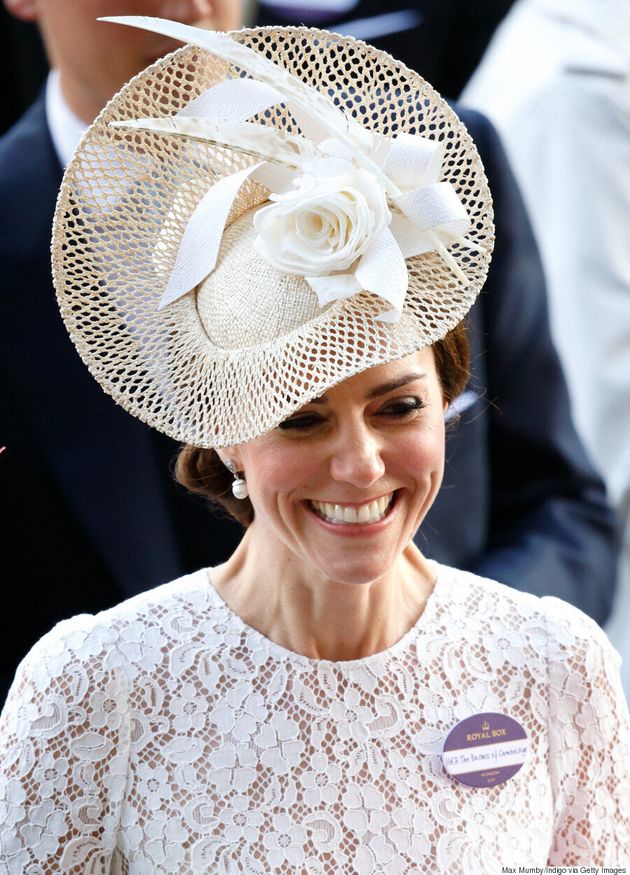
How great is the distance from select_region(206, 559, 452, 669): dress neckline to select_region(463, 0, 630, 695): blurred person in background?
1.51 meters

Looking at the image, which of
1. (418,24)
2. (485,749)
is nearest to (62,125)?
(485,749)

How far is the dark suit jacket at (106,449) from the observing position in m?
2.55

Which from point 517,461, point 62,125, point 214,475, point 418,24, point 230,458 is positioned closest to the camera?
point 230,458

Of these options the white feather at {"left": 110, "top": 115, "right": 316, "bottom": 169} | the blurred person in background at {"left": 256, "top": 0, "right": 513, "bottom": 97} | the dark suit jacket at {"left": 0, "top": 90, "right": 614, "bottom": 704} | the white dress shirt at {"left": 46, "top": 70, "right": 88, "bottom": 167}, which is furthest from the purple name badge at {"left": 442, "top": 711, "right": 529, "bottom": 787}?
the blurred person in background at {"left": 256, "top": 0, "right": 513, "bottom": 97}

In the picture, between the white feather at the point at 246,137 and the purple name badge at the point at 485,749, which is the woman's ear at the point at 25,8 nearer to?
the white feather at the point at 246,137

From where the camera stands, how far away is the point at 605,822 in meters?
1.95

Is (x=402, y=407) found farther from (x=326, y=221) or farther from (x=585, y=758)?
(x=585, y=758)

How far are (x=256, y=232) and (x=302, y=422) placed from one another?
235mm

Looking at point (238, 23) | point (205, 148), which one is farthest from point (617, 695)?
point (238, 23)

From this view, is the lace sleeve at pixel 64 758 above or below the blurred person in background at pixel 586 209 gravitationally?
above

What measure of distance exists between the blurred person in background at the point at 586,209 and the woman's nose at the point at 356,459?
186 centimetres

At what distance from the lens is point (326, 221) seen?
1.62 metres

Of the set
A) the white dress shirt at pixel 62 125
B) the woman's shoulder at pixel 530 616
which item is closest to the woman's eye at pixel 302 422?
the woman's shoulder at pixel 530 616

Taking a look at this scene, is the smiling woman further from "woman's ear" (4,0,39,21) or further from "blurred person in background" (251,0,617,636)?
"woman's ear" (4,0,39,21)
